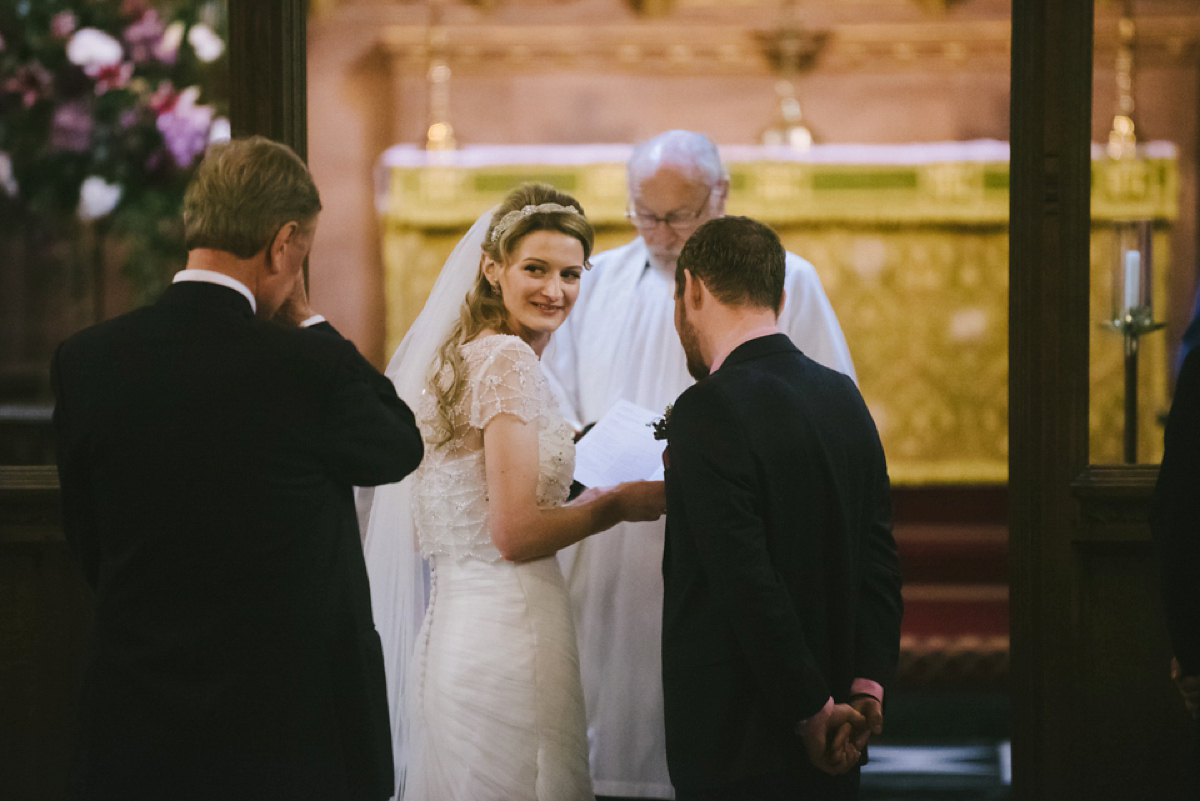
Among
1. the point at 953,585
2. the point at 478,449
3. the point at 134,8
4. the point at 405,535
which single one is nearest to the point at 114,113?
the point at 134,8

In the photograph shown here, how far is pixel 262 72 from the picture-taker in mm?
2895

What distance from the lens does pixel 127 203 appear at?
3455 mm

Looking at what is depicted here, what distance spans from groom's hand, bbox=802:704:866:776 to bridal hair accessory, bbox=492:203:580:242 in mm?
1255

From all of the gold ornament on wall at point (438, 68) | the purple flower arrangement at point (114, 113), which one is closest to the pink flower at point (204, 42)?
the purple flower arrangement at point (114, 113)

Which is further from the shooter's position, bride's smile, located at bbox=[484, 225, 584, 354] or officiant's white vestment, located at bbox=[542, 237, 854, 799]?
officiant's white vestment, located at bbox=[542, 237, 854, 799]

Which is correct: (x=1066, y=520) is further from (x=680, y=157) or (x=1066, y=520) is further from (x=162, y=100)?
(x=162, y=100)

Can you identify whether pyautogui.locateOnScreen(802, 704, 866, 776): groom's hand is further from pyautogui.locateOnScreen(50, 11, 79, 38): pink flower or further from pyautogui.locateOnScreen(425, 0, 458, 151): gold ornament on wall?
pyautogui.locateOnScreen(425, 0, 458, 151): gold ornament on wall

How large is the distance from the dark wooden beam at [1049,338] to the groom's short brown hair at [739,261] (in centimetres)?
87

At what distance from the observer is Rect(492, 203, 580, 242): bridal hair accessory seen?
2736 mm

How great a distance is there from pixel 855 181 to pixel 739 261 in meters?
3.72

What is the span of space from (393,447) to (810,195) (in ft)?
14.0

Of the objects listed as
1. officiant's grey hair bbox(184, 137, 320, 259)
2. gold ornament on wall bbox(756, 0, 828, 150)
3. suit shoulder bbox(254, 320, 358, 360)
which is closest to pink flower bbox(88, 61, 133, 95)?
officiant's grey hair bbox(184, 137, 320, 259)

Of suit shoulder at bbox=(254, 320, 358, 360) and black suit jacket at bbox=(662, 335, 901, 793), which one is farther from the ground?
suit shoulder at bbox=(254, 320, 358, 360)

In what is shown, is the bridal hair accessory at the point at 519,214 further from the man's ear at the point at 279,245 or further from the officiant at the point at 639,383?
the man's ear at the point at 279,245
